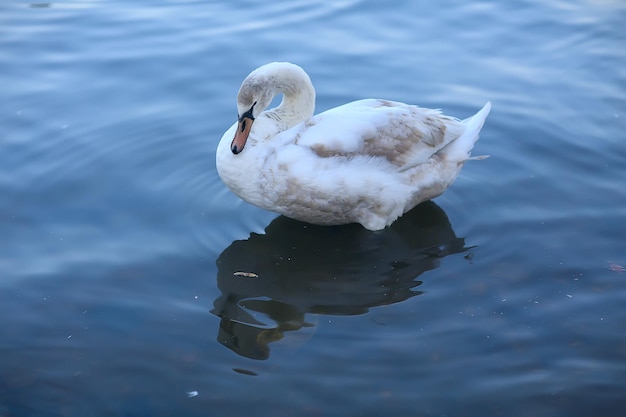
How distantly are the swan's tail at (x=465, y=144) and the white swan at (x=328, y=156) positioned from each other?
0.01 metres

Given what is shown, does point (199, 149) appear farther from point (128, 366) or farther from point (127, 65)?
point (128, 366)

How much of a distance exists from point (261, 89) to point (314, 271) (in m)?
1.33

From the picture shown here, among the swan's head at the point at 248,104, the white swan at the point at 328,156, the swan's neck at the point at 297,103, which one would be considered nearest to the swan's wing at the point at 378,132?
the white swan at the point at 328,156

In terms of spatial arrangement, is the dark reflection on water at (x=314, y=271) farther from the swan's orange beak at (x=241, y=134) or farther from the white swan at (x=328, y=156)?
the swan's orange beak at (x=241, y=134)

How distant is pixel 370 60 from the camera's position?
30.7 ft

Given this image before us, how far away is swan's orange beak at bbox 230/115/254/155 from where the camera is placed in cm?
645

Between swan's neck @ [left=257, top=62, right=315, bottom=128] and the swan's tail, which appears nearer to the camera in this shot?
swan's neck @ [left=257, top=62, right=315, bottom=128]

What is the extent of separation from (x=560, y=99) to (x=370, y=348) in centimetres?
404

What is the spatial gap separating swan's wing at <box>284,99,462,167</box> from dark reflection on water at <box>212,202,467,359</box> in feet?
1.87

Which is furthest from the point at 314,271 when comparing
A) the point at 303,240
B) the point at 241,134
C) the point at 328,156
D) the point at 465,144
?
the point at 465,144

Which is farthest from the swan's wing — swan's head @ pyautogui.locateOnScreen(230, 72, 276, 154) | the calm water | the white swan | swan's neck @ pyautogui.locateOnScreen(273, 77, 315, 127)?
the calm water

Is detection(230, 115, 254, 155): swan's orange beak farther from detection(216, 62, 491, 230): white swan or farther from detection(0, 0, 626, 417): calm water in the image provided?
detection(0, 0, 626, 417): calm water

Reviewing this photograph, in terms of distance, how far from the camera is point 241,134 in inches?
256

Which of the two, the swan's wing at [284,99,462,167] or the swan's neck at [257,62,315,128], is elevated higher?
the swan's neck at [257,62,315,128]
